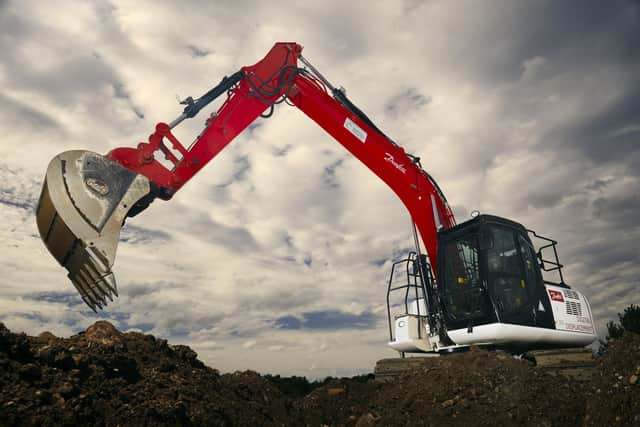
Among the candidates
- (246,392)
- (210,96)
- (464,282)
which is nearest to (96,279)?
(246,392)

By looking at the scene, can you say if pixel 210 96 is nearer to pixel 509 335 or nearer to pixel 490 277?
pixel 490 277

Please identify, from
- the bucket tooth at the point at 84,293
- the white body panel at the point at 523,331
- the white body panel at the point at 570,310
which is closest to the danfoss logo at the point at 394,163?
the white body panel at the point at 523,331

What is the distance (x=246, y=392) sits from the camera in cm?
717

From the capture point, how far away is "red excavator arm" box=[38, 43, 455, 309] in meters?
5.97

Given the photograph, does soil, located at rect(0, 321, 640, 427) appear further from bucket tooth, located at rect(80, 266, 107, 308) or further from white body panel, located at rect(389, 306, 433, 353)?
white body panel, located at rect(389, 306, 433, 353)

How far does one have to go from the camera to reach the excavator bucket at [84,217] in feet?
19.1

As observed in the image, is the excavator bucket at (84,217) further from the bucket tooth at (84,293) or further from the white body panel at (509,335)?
the white body panel at (509,335)

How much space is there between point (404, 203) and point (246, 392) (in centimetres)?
417

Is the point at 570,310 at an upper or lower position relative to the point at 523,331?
upper

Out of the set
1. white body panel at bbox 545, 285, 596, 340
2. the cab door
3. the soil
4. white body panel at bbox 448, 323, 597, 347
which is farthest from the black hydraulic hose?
white body panel at bbox 545, 285, 596, 340

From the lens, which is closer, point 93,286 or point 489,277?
point 93,286

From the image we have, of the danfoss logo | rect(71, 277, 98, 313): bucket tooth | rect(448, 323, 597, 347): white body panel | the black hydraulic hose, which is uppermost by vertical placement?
the black hydraulic hose

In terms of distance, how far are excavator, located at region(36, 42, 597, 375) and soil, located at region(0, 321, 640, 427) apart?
84 cm

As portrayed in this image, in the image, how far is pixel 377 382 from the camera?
7965 millimetres
